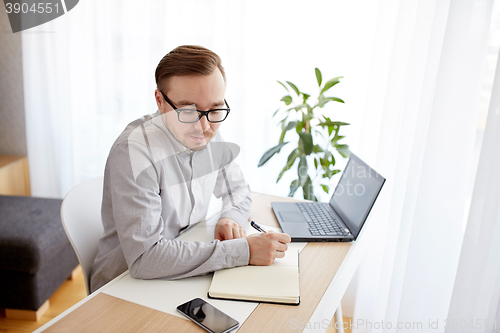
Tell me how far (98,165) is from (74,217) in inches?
59.8

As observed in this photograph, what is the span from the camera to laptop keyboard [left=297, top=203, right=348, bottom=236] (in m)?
1.23

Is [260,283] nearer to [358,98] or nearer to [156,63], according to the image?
[358,98]

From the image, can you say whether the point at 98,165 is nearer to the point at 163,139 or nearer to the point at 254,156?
the point at 254,156

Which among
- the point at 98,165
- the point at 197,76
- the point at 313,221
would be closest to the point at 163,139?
the point at 197,76

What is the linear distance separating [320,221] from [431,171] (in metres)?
0.46

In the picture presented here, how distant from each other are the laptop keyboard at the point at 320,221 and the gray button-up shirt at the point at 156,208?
0.24 m

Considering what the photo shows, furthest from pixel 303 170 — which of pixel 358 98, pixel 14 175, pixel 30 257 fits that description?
pixel 14 175

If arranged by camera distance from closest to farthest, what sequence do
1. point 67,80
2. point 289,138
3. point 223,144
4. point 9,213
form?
point 223,144
point 9,213
point 289,138
point 67,80

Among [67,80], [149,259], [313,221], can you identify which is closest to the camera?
[149,259]

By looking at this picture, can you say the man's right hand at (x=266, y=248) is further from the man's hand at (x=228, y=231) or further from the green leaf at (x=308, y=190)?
the green leaf at (x=308, y=190)

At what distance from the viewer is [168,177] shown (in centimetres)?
112

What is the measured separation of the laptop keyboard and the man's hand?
0.26 meters

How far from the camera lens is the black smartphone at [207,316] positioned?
750mm

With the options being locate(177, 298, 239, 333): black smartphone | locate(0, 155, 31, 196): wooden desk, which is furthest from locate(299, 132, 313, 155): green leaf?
locate(0, 155, 31, 196): wooden desk
